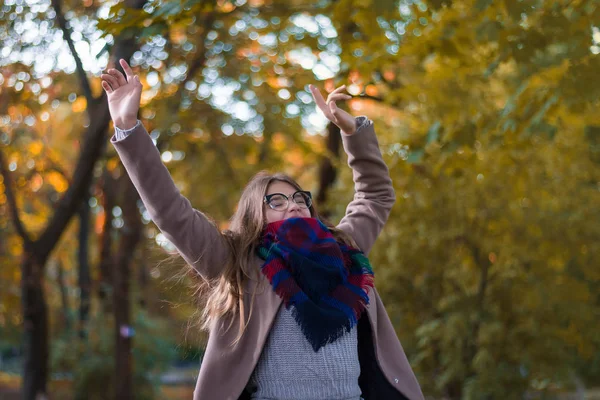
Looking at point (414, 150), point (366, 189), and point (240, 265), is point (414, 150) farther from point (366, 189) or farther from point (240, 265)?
point (240, 265)

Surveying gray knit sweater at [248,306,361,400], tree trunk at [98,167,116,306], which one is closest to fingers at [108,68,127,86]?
gray knit sweater at [248,306,361,400]

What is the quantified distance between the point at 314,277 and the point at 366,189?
0.79 metres

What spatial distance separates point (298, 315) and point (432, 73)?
5.11m

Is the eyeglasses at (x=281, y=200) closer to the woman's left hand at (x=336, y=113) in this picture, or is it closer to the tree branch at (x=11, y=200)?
the woman's left hand at (x=336, y=113)

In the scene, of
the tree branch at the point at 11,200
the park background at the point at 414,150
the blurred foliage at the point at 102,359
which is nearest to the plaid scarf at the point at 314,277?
the park background at the point at 414,150

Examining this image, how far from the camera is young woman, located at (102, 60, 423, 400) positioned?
2.85 m

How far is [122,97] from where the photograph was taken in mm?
2926

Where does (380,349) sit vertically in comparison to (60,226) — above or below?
above

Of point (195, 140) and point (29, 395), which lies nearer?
point (29, 395)

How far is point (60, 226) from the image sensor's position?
7.82 m

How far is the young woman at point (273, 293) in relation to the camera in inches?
112

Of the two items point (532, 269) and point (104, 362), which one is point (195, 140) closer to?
point (104, 362)

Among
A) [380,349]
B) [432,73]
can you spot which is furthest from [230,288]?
[432,73]

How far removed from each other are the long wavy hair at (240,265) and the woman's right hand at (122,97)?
691 mm
